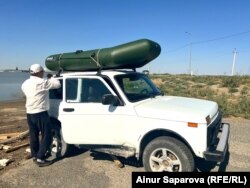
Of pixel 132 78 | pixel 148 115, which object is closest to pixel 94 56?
pixel 132 78

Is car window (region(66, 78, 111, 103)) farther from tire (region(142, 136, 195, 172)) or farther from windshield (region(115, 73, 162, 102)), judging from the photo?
tire (region(142, 136, 195, 172))

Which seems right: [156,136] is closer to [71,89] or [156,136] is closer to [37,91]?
[71,89]

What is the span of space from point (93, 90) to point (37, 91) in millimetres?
1155

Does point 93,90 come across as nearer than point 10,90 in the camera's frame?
Yes

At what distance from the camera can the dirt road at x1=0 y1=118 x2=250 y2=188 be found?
4.52 meters

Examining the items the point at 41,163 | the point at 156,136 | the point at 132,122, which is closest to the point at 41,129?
the point at 41,163

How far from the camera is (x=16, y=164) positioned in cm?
552

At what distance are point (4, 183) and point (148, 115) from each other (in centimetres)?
289

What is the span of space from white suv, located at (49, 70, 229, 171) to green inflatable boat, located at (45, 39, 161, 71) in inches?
8.2

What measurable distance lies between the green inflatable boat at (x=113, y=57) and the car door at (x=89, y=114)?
0.35m

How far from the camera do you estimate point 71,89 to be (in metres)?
5.32

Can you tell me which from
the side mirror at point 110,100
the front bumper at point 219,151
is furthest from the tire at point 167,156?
the side mirror at point 110,100

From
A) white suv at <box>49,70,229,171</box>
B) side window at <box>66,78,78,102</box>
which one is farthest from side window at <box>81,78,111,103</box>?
side window at <box>66,78,78,102</box>

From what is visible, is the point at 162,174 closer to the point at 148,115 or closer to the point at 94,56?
the point at 148,115
